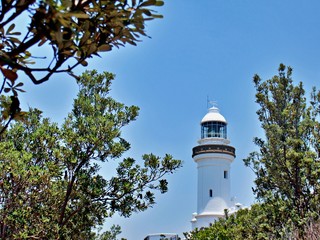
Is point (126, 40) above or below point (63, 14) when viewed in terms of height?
above

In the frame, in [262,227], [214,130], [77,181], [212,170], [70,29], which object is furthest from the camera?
[214,130]

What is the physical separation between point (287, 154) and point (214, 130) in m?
31.6

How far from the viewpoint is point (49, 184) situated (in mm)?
10508

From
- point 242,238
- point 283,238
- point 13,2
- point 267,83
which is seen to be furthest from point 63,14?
point 242,238

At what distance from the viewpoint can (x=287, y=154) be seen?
12.4m

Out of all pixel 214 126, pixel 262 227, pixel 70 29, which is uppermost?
pixel 214 126

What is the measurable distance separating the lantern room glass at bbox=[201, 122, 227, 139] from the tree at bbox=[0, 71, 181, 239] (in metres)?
33.0

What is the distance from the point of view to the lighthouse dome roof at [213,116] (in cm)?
4434

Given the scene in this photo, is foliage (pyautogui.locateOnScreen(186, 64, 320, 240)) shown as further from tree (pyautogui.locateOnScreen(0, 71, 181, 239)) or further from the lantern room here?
the lantern room

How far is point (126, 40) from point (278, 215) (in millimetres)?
11383

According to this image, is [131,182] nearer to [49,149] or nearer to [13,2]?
[49,149]

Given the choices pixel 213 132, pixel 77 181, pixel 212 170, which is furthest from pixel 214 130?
pixel 77 181

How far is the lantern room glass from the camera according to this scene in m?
44.0

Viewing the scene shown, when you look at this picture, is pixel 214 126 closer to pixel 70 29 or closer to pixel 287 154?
pixel 287 154
